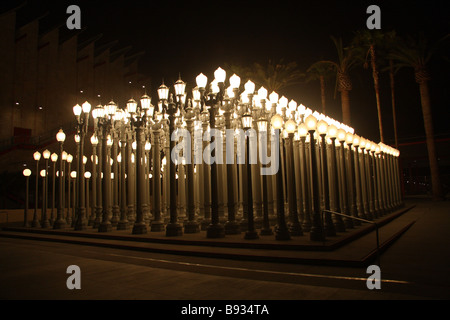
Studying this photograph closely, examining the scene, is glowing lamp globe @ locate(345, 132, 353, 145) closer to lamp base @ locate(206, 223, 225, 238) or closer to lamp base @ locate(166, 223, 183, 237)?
lamp base @ locate(206, 223, 225, 238)

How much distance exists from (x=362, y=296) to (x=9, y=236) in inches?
763

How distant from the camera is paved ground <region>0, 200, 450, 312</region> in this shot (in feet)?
20.3

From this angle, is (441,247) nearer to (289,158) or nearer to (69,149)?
(289,158)

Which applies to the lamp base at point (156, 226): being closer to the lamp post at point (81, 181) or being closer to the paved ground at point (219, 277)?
the paved ground at point (219, 277)

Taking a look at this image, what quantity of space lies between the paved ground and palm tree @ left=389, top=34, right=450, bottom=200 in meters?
28.4

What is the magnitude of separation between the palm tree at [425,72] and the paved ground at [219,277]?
28.4 m

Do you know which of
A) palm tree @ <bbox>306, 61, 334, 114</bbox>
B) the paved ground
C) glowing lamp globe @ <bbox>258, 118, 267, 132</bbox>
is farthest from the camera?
palm tree @ <bbox>306, 61, 334, 114</bbox>

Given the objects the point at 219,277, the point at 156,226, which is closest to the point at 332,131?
the point at 219,277

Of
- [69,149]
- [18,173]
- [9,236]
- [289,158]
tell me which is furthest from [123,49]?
[289,158]

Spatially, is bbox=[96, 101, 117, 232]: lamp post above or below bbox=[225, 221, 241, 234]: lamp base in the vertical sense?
above

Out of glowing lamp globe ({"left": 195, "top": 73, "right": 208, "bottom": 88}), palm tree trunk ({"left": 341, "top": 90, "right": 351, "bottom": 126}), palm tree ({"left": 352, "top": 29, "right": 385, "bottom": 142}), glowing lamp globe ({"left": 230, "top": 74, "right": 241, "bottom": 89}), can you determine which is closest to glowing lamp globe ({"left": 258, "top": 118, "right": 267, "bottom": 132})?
glowing lamp globe ({"left": 230, "top": 74, "right": 241, "bottom": 89})

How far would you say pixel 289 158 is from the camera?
516 inches

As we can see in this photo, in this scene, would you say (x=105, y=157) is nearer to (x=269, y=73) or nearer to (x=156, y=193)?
(x=156, y=193)
